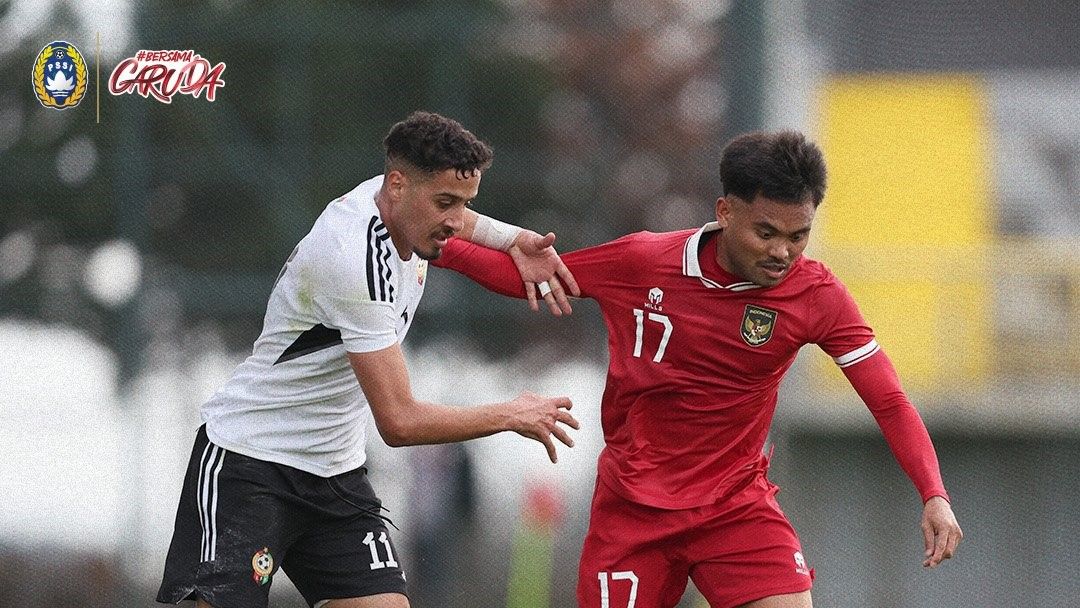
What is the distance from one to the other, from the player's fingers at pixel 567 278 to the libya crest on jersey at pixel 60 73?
12.0 feet

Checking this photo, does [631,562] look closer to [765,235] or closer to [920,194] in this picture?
[765,235]

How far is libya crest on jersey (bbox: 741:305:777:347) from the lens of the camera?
4.11 metres

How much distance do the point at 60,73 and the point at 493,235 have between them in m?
3.61

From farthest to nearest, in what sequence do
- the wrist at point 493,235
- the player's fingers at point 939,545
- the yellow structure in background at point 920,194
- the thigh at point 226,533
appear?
the yellow structure in background at point 920,194
the wrist at point 493,235
the thigh at point 226,533
the player's fingers at point 939,545

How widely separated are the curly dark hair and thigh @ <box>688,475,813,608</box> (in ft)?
3.90

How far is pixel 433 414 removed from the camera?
3.88 m

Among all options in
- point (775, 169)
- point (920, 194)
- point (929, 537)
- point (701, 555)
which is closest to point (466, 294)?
point (920, 194)

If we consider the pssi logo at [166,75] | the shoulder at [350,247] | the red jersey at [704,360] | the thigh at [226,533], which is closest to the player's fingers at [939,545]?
the red jersey at [704,360]

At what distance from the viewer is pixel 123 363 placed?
735cm

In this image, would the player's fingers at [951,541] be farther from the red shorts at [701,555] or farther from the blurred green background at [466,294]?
the blurred green background at [466,294]

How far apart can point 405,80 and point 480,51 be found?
0.43 meters

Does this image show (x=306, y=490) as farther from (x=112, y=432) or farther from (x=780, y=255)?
(x=112, y=432)

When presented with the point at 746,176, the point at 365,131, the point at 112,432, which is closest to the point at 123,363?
the point at 112,432

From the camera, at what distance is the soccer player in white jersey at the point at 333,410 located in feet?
12.7
